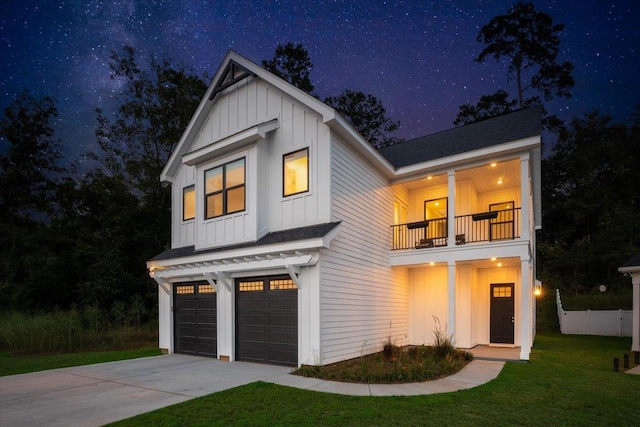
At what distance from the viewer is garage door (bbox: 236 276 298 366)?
961 centimetres

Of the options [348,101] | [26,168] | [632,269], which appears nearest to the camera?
[632,269]

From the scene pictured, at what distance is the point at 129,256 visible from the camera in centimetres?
2311

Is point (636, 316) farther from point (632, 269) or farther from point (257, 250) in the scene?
point (257, 250)

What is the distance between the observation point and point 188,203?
13.9 meters

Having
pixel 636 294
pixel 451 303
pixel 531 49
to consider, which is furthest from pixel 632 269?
pixel 531 49

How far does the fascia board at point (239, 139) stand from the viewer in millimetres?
10438

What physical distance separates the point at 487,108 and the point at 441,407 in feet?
104

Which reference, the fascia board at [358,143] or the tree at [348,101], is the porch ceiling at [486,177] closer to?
the fascia board at [358,143]

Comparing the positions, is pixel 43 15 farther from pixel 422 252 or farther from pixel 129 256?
pixel 422 252

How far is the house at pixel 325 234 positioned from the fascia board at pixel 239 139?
0.14ft

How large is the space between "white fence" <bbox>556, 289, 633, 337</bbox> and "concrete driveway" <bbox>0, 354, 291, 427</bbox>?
16.4 m

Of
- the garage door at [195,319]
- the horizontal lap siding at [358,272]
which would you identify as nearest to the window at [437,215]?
the horizontal lap siding at [358,272]

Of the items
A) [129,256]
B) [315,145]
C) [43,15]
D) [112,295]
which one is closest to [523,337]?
[315,145]

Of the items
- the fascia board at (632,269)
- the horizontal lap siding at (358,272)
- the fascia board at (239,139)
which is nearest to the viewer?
the horizontal lap siding at (358,272)
